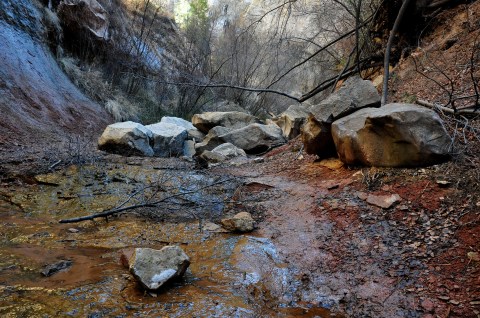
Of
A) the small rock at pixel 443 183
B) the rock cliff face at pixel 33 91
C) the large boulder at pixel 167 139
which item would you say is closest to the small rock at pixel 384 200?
the small rock at pixel 443 183

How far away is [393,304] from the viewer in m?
2.22

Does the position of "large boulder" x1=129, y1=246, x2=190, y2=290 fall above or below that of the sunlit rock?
below

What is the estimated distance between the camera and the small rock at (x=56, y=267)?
232 cm

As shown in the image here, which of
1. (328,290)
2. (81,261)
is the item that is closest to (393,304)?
(328,290)

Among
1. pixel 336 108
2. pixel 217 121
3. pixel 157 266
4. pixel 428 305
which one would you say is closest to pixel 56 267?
pixel 157 266

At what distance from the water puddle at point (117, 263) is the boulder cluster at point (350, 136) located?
1.66 m

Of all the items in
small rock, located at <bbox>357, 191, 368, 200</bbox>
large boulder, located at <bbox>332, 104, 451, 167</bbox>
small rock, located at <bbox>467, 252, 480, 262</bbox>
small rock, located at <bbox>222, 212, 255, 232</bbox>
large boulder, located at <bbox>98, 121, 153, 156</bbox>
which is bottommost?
small rock, located at <bbox>222, 212, 255, 232</bbox>

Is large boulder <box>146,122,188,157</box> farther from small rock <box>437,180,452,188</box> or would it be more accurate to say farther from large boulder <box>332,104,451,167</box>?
small rock <box>437,180,452,188</box>

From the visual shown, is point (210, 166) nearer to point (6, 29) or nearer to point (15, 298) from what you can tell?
point (15, 298)

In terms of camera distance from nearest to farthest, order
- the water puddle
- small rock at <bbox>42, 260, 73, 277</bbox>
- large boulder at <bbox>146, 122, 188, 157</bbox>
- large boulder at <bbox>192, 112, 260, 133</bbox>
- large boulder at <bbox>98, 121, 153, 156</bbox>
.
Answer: the water puddle < small rock at <bbox>42, 260, 73, 277</bbox> < large boulder at <bbox>98, 121, 153, 156</bbox> < large boulder at <bbox>146, 122, 188, 157</bbox> < large boulder at <bbox>192, 112, 260, 133</bbox>

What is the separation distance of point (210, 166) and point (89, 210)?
2980 mm

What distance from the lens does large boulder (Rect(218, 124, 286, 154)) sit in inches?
334

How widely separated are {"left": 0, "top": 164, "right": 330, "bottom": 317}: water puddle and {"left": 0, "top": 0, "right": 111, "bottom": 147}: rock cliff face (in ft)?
9.93

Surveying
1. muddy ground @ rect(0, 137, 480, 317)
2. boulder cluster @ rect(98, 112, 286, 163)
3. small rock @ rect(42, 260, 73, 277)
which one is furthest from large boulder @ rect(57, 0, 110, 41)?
small rock @ rect(42, 260, 73, 277)
